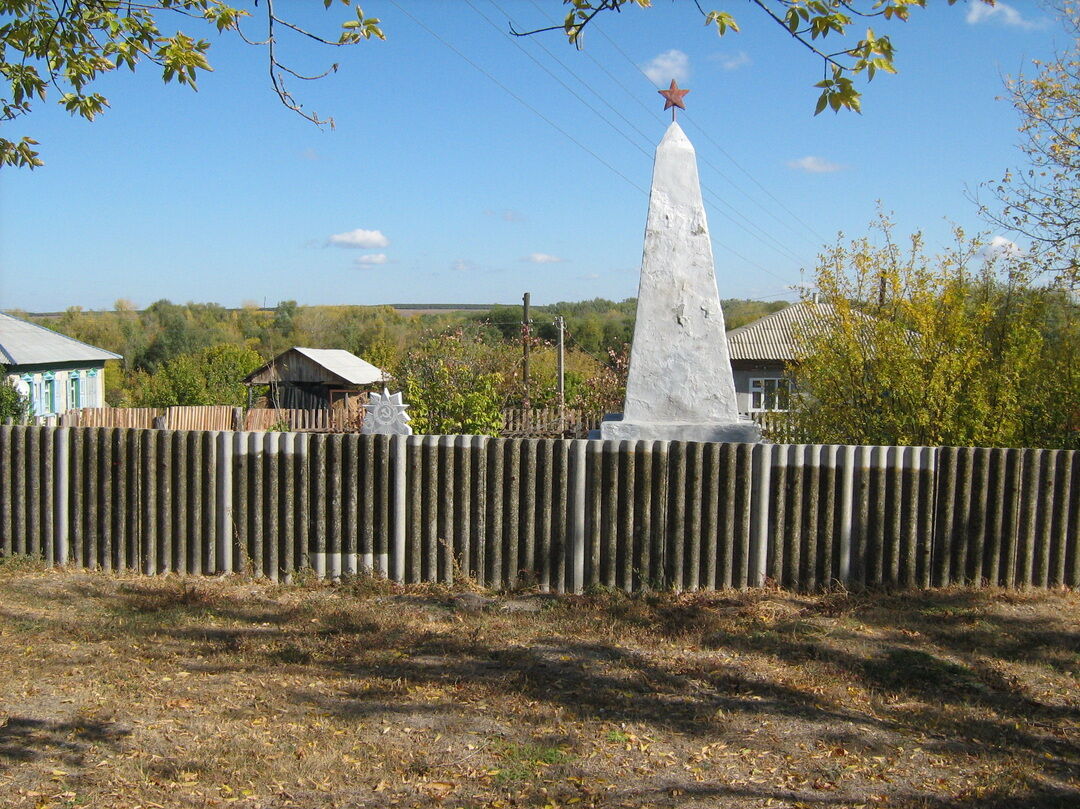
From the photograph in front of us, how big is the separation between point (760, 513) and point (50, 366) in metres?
35.8

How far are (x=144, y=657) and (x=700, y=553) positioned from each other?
4322 mm

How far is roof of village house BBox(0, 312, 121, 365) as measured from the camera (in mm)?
32656

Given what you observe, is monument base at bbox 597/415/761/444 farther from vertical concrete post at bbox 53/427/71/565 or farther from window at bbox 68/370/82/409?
window at bbox 68/370/82/409

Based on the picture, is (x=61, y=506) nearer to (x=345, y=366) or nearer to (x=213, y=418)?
(x=213, y=418)

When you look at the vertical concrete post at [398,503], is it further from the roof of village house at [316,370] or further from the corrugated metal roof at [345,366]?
the roof of village house at [316,370]

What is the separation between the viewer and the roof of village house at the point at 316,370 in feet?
130

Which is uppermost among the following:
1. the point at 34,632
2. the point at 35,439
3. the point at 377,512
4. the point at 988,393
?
the point at 988,393

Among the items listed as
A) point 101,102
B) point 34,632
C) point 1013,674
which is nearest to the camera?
point 1013,674

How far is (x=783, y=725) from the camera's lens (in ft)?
15.8

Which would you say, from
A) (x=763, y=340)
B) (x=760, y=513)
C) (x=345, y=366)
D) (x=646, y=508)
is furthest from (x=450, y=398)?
(x=763, y=340)

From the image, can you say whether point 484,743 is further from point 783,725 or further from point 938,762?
point 938,762

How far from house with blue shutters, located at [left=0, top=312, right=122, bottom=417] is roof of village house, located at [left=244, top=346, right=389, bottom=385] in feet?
22.6

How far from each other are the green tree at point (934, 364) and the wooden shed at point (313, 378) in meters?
31.0

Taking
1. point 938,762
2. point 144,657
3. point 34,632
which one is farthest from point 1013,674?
point 34,632
